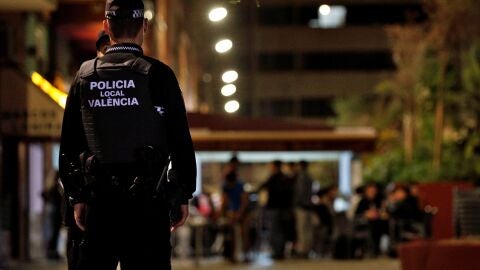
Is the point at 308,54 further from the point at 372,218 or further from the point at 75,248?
the point at 75,248

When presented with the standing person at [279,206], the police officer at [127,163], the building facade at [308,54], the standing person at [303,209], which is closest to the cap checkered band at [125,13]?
the police officer at [127,163]

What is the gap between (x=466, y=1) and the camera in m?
29.5

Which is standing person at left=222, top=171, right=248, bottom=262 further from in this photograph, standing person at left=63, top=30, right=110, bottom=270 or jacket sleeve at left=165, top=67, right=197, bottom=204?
jacket sleeve at left=165, top=67, right=197, bottom=204

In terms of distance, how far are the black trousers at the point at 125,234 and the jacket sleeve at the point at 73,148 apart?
11cm

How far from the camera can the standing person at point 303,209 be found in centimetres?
1998

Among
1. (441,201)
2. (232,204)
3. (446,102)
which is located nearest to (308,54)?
(446,102)

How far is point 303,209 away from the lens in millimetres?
20062

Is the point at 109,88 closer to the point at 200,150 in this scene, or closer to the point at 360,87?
the point at 200,150

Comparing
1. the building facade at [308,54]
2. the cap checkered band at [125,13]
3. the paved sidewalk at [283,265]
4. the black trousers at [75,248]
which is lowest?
the paved sidewalk at [283,265]

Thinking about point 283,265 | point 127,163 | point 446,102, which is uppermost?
point 446,102

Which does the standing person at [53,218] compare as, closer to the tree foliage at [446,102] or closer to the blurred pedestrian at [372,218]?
the blurred pedestrian at [372,218]

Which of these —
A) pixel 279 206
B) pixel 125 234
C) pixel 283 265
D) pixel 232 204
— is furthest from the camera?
pixel 279 206

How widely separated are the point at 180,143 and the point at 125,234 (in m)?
0.46

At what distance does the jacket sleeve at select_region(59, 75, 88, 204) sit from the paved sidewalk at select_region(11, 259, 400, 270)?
469 inches
